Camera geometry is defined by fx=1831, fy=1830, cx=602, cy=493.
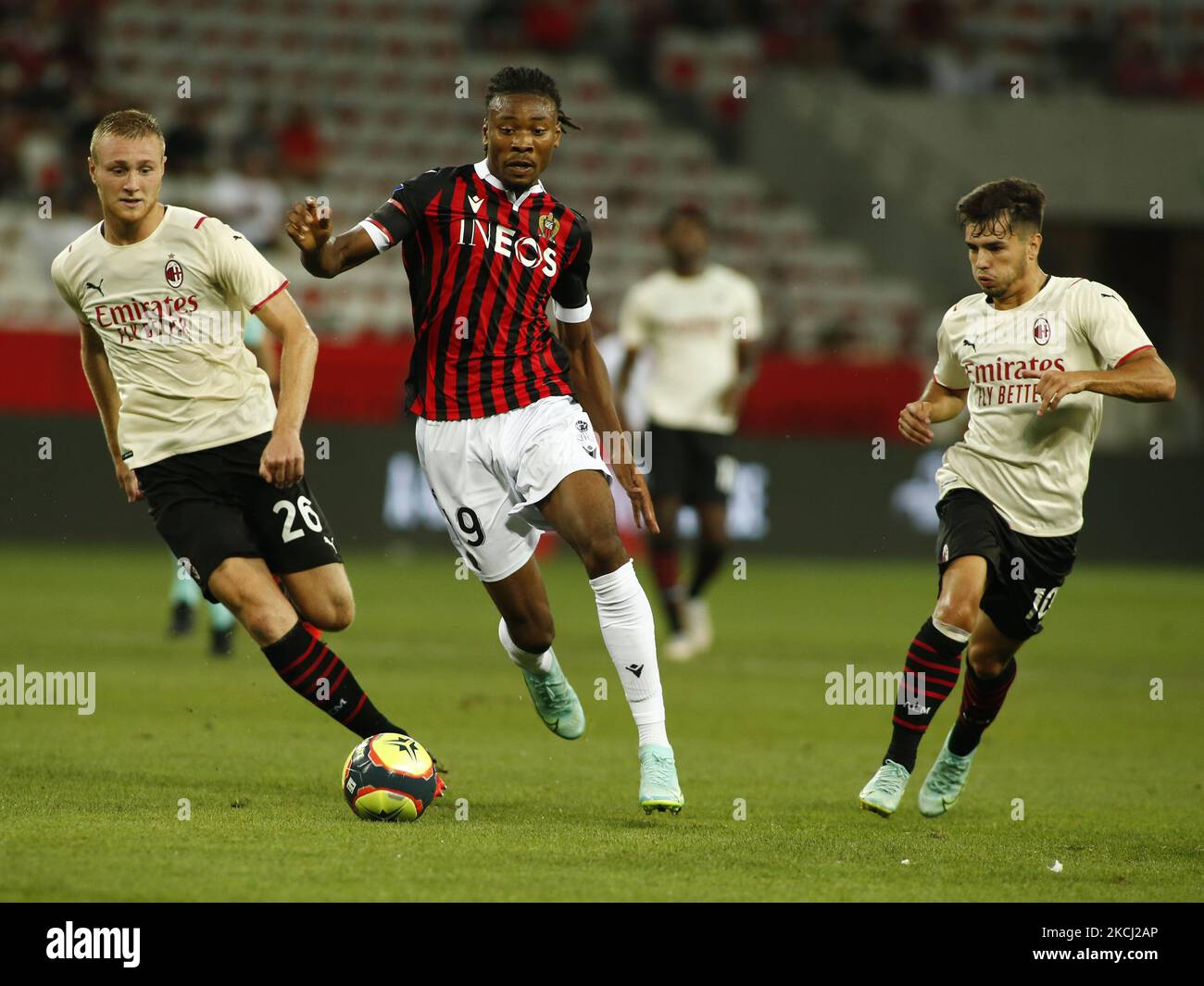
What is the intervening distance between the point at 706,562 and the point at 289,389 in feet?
19.6

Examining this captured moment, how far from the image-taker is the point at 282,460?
5.95m

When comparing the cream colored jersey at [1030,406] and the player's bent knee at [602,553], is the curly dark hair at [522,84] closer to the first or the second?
the player's bent knee at [602,553]

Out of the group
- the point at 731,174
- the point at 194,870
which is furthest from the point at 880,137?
the point at 194,870

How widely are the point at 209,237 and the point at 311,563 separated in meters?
1.20

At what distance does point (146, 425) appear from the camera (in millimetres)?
6457

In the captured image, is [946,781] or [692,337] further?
[692,337]

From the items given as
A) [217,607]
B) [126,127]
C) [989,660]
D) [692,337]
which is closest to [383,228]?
[126,127]

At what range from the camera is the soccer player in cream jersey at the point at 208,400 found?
20.2 ft

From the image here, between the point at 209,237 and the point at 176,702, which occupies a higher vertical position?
the point at 209,237

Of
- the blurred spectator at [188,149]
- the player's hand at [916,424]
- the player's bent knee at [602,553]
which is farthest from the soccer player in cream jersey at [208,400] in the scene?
the blurred spectator at [188,149]

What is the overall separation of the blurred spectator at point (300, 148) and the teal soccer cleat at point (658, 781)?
613 inches

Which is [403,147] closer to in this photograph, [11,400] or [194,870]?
[11,400]

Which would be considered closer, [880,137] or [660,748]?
[660,748]

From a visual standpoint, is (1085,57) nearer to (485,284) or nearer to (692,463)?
(692,463)
